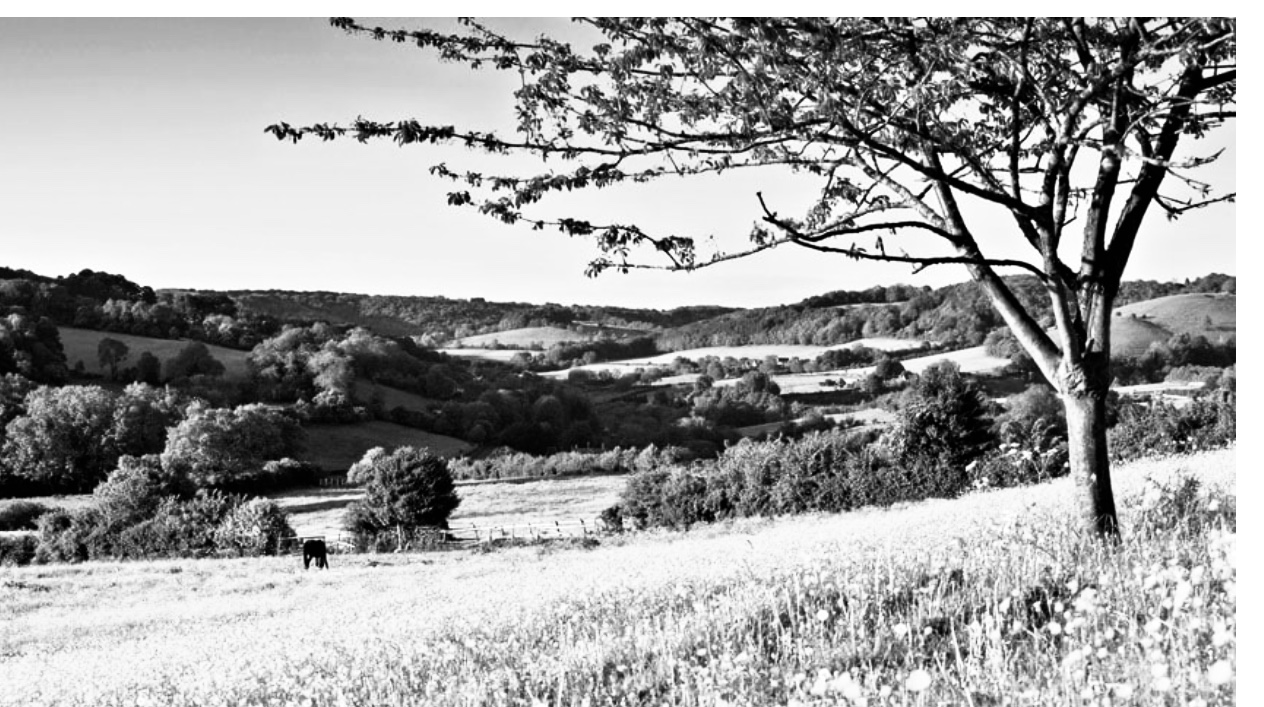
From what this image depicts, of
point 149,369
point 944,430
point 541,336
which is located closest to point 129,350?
point 149,369

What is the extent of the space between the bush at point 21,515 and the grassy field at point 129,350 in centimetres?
1540

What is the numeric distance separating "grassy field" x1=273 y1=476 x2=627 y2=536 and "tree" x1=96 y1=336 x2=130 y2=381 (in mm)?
14696

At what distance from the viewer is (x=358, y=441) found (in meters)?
50.1

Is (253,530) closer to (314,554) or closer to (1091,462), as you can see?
(314,554)

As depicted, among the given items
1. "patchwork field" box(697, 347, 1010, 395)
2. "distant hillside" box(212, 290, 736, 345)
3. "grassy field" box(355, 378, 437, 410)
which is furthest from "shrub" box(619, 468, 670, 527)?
"distant hillside" box(212, 290, 736, 345)

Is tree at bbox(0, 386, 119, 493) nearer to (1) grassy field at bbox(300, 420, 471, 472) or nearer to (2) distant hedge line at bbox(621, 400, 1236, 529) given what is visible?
(1) grassy field at bbox(300, 420, 471, 472)

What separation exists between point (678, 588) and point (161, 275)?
5.54m

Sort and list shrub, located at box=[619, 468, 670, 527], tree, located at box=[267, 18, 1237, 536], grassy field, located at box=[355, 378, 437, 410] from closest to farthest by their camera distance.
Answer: tree, located at box=[267, 18, 1237, 536], shrub, located at box=[619, 468, 670, 527], grassy field, located at box=[355, 378, 437, 410]

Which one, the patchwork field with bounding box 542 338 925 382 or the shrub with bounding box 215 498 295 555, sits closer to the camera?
the shrub with bounding box 215 498 295 555

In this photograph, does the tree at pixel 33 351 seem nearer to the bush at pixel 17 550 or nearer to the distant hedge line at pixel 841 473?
the bush at pixel 17 550

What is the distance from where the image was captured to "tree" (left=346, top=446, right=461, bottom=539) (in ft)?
106

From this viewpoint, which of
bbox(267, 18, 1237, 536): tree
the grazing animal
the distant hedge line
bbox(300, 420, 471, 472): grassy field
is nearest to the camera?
bbox(267, 18, 1237, 536): tree

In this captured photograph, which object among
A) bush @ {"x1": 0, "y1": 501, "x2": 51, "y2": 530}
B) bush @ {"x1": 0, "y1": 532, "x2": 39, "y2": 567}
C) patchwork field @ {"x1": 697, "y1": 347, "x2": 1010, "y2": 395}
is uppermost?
patchwork field @ {"x1": 697, "y1": 347, "x2": 1010, "y2": 395}

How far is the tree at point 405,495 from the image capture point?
3225cm
